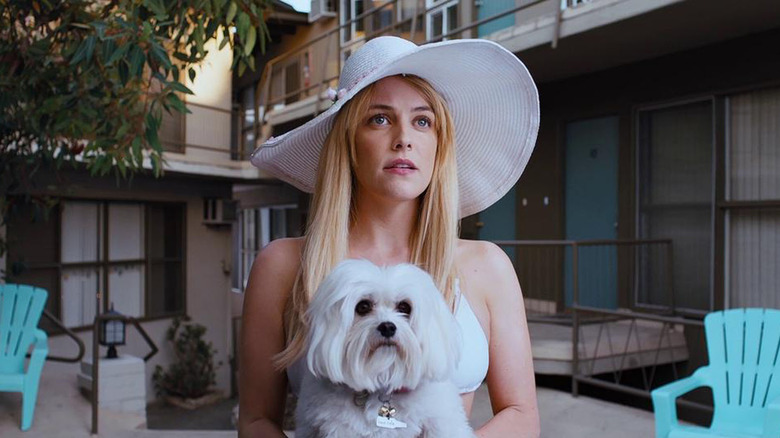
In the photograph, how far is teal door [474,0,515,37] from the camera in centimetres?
823

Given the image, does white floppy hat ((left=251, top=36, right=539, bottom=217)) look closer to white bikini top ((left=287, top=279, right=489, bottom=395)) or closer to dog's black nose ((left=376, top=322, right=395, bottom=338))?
white bikini top ((left=287, top=279, right=489, bottom=395))

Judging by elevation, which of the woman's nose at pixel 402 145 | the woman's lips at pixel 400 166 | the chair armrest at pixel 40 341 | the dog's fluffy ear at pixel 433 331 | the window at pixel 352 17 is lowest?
the chair armrest at pixel 40 341

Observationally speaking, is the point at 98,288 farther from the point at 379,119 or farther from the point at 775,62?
the point at 379,119

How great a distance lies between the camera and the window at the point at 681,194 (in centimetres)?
677

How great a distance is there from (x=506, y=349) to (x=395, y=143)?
21.5 inches

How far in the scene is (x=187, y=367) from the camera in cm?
1141

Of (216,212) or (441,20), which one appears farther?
(216,212)

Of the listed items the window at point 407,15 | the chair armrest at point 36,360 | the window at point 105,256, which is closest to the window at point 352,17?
the window at point 407,15

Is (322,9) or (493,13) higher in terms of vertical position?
(322,9)

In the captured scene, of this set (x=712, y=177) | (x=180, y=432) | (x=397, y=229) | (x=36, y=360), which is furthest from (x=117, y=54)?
(x=712, y=177)

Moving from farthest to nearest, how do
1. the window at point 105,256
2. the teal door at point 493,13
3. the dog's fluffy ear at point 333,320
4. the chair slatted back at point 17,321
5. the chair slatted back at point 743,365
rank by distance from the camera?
1. the window at point 105,256
2. the teal door at point 493,13
3. the chair slatted back at point 17,321
4. the chair slatted back at point 743,365
5. the dog's fluffy ear at point 333,320

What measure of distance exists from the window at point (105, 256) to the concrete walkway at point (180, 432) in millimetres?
4037

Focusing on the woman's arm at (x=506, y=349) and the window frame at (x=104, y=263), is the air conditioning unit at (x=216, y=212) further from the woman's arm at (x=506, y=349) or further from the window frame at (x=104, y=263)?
the woman's arm at (x=506, y=349)

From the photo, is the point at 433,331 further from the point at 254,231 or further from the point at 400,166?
the point at 254,231
